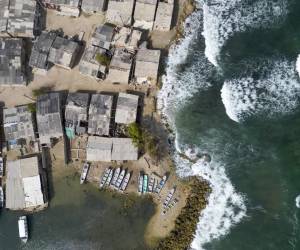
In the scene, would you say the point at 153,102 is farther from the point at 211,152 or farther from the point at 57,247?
the point at 57,247

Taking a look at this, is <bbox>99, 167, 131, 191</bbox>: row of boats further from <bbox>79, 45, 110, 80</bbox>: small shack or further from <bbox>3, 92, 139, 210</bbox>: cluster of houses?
<bbox>79, 45, 110, 80</bbox>: small shack

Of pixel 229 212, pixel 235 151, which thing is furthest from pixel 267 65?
pixel 229 212

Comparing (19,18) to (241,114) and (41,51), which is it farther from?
(241,114)

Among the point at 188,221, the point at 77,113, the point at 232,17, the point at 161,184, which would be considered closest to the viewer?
the point at 188,221

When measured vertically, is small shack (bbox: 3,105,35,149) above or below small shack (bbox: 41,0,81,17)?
below

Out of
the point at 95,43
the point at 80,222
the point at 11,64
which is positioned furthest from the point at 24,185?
the point at 95,43

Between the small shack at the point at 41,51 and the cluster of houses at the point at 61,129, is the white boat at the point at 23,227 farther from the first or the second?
the small shack at the point at 41,51

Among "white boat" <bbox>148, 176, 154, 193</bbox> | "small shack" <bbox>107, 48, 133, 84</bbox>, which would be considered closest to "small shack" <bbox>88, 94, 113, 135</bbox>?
"small shack" <bbox>107, 48, 133, 84</bbox>
